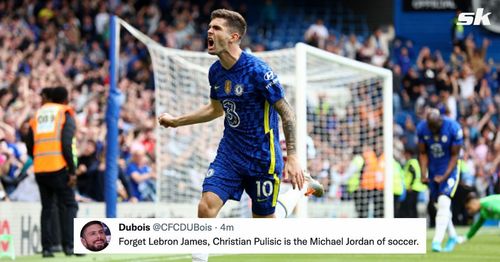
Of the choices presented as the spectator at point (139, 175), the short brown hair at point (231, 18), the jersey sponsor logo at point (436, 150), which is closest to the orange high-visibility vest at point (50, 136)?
the spectator at point (139, 175)

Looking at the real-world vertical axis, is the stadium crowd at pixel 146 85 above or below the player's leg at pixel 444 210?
above

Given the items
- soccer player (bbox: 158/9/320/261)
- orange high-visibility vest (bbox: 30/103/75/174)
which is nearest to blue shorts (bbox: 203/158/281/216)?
soccer player (bbox: 158/9/320/261)

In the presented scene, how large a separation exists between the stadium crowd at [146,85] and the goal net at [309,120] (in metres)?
0.08

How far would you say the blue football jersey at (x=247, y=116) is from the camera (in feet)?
30.8

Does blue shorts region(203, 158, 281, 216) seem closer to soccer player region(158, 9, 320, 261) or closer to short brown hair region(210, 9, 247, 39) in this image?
soccer player region(158, 9, 320, 261)

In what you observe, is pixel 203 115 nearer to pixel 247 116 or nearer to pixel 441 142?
pixel 247 116

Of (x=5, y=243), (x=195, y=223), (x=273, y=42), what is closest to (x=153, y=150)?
(x=5, y=243)

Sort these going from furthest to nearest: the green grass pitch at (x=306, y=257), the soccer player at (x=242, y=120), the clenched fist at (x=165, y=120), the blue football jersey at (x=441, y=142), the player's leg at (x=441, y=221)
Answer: the blue football jersey at (x=441, y=142) → the player's leg at (x=441, y=221) → the green grass pitch at (x=306, y=257) → the clenched fist at (x=165, y=120) → the soccer player at (x=242, y=120)

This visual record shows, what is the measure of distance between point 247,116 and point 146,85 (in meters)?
17.4

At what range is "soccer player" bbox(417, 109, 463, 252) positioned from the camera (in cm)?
1597
